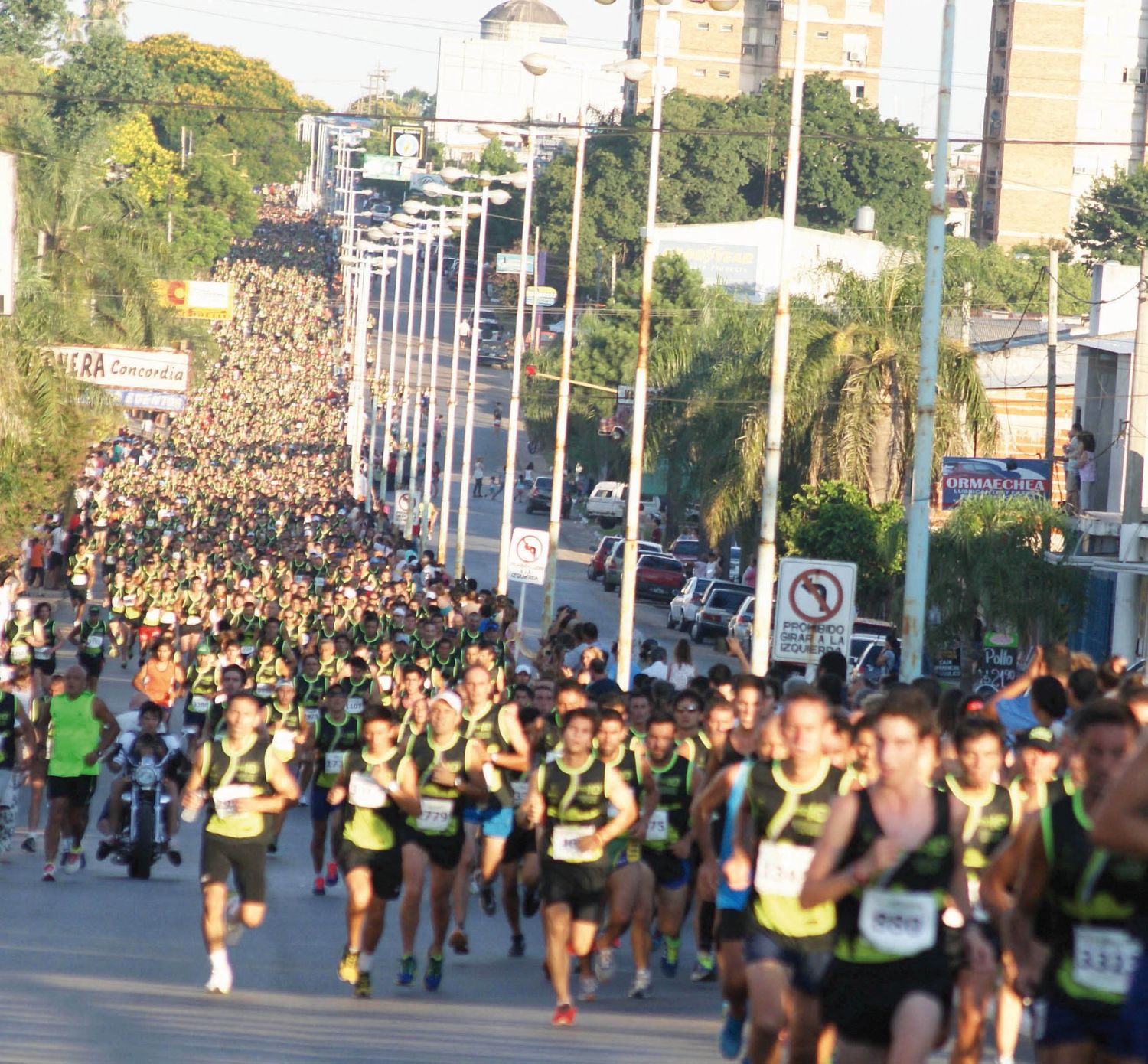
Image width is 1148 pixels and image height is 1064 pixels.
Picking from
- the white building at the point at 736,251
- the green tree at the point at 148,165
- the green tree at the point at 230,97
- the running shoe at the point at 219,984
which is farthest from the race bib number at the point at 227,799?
the green tree at the point at 230,97

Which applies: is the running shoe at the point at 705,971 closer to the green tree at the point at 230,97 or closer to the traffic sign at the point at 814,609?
the traffic sign at the point at 814,609

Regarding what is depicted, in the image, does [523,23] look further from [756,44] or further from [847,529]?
[847,529]

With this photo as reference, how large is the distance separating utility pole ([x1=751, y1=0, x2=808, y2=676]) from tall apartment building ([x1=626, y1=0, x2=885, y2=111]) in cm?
10953

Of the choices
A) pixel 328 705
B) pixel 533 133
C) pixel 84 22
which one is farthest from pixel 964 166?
pixel 328 705

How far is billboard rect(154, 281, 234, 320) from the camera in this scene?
5850cm

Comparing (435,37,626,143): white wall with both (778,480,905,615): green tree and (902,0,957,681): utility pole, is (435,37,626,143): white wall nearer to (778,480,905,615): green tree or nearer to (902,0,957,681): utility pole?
(778,480,905,615): green tree

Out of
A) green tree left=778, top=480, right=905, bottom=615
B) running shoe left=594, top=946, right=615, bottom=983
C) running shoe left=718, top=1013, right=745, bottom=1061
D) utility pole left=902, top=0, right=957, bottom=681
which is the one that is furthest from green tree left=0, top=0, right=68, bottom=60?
running shoe left=718, top=1013, right=745, bottom=1061

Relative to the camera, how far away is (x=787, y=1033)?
8.26 metres

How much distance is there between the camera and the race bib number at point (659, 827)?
11875 millimetres

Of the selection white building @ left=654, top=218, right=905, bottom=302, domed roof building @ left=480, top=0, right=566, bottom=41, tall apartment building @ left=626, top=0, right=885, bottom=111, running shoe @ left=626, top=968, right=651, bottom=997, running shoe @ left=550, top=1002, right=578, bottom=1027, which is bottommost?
running shoe @ left=626, top=968, right=651, bottom=997

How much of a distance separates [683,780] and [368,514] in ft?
162

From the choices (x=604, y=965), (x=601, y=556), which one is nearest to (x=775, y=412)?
(x=604, y=965)

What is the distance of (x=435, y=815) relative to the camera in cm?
1159

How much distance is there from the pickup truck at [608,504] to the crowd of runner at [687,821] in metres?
49.6
